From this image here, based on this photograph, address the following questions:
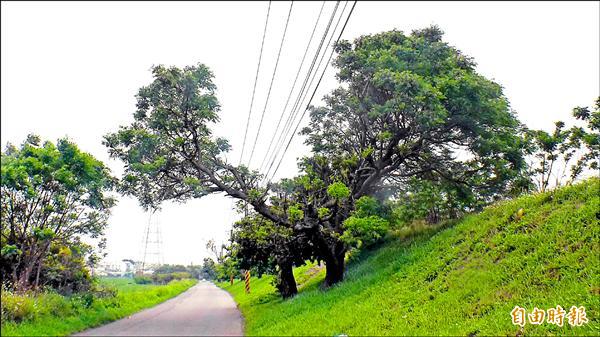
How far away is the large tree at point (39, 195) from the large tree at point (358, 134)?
5.38ft

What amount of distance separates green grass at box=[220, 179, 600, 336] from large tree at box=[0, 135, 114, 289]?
8131 millimetres

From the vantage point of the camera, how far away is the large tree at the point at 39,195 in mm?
13664

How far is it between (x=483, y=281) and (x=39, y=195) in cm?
1420

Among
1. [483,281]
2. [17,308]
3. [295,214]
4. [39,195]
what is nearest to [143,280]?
[39,195]

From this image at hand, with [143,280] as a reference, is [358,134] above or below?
above

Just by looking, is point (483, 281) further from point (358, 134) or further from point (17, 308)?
point (17, 308)

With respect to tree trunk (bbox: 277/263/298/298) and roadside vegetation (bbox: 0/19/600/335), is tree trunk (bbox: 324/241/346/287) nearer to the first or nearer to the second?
roadside vegetation (bbox: 0/19/600/335)

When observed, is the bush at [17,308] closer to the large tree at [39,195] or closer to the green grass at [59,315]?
the green grass at [59,315]

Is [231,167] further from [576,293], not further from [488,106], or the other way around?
[576,293]

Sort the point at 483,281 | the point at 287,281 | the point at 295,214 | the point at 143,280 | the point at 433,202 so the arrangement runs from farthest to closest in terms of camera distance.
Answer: the point at 143,280, the point at 287,281, the point at 433,202, the point at 295,214, the point at 483,281

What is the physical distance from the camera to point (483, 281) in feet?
29.0

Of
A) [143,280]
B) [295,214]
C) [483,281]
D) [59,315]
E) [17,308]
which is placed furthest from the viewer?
[143,280]

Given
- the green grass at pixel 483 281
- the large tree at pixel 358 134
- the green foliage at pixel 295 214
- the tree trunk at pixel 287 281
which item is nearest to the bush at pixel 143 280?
the tree trunk at pixel 287 281

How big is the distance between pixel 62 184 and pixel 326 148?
406 inches
